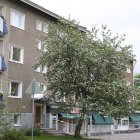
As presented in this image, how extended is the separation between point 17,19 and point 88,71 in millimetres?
8093

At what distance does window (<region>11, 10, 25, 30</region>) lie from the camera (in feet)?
115

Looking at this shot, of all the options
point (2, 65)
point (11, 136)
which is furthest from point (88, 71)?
point (11, 136)

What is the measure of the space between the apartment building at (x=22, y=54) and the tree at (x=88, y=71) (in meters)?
2.99

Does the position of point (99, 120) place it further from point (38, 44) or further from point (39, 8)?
point (39, 8)

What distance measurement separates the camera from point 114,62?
103 ft

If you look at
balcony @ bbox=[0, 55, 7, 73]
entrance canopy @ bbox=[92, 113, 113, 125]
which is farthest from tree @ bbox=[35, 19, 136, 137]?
entrance canopy @ bbox=[92, 113, 113, 125]

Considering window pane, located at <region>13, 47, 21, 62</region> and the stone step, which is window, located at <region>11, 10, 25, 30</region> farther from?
the stone step

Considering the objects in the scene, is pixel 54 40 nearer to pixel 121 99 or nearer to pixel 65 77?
pixel 65 77

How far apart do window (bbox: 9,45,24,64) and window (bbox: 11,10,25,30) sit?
5.83ft

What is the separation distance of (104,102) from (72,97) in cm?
278

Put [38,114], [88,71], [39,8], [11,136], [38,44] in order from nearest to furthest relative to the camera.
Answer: [11,136], [88,71], [39,8], [38,44], [38,114]

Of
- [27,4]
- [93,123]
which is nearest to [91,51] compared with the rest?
[27,4]

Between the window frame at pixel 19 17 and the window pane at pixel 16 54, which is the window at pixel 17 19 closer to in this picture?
the window frame at pixel 19 17

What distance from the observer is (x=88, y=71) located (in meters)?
31.5
